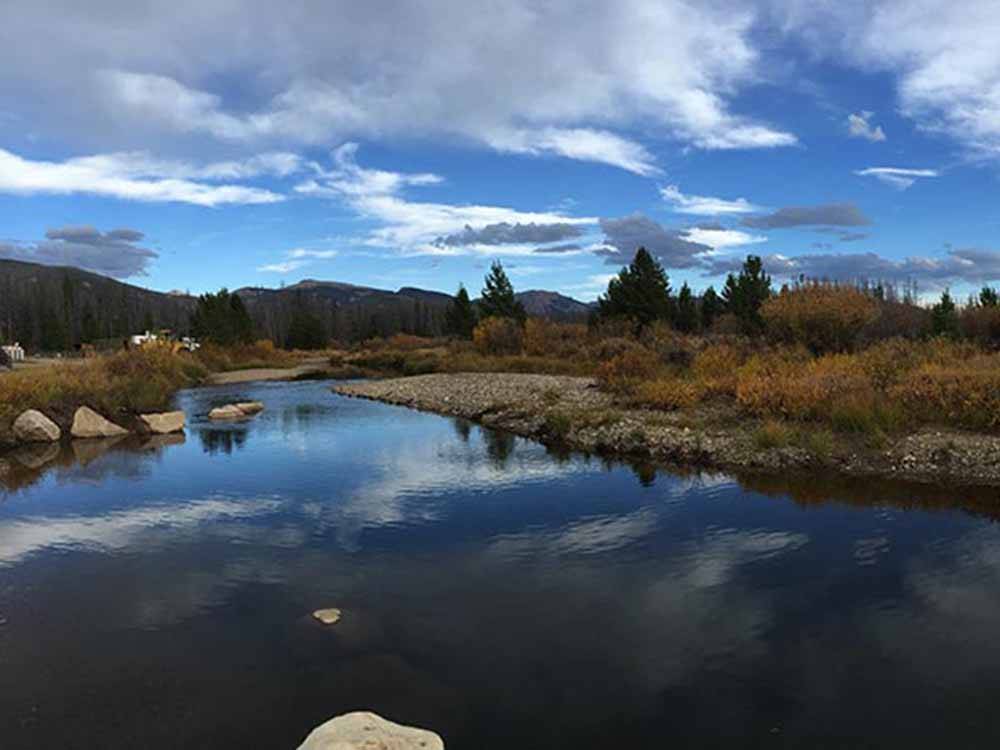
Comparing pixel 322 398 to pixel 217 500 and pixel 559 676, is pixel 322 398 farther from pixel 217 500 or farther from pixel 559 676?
pixel 559 676

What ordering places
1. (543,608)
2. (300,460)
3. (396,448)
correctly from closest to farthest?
(543,608) → (300,460) → (396,448)

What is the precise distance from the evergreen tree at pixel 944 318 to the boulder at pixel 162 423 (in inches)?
1508

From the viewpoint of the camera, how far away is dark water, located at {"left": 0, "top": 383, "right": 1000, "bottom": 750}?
6957 mm

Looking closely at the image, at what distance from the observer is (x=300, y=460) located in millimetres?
20344

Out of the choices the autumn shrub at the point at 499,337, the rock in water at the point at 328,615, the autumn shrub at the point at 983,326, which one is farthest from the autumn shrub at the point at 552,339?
the rock in water at the point at 328,615

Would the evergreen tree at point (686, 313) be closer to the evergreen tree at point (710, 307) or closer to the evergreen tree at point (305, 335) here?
the evergreen tree at point (710, 307)

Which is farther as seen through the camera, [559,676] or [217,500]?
[217,500]

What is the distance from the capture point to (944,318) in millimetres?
44031

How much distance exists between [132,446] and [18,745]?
18369mm

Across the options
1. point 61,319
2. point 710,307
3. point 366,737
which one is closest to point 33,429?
point 366,737

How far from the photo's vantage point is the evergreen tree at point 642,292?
57812mm

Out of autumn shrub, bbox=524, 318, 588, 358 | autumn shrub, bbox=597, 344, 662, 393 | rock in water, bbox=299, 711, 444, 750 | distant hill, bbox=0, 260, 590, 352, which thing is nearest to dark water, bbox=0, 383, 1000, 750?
rock in water, bbox=299, 711, 444, 750

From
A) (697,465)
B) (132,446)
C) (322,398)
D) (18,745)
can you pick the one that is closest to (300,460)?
(132,446)

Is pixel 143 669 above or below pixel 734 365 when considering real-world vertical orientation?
below
